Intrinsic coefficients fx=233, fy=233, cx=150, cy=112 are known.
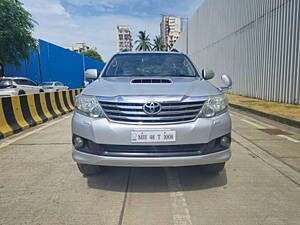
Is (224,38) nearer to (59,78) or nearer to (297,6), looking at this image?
(297,6)

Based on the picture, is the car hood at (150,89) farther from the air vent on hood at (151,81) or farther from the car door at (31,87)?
the car door at (31,87)

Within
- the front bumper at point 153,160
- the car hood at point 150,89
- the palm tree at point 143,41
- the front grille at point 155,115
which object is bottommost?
the front bumper at point 153,160

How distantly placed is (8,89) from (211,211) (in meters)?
12.9

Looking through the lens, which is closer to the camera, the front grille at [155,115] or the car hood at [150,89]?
the front grille at [155,115]

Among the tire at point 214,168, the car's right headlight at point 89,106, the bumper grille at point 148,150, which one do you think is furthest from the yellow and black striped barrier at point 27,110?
the tire at point 214,168

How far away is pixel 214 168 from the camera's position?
3055mm

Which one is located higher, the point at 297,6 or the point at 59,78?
the point at 297,6

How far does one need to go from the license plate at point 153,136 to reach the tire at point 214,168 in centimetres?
93

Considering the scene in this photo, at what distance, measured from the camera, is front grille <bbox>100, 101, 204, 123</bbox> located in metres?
2.46

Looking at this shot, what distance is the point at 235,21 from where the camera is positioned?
50.5 ft

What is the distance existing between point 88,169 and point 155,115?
1.25 m

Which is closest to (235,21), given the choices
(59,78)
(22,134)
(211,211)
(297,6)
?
(297,6)

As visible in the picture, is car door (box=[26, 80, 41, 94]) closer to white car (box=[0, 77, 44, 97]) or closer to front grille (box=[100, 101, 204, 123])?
white car (box=[0, 77, 44, 97])

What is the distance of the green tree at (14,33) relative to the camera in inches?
563
